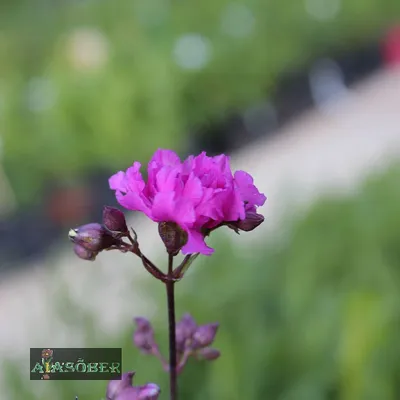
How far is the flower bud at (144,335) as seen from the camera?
340 millimetres

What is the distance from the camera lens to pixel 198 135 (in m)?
2.16

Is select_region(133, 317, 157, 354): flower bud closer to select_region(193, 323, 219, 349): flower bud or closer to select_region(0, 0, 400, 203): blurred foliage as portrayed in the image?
select_region(193, 323, 219, 349): flower bud

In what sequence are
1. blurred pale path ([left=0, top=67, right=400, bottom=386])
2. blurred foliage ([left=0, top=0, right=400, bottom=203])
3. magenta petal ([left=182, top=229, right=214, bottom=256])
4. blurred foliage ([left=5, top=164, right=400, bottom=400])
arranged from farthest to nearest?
1. blurred foliage ([left=0, top=0, right=400, bottom=203])
2. blurred pale path ([left=0, top=67, right=400, bottom=386])
3. blurred foliage ([left=5, top=164, right=400, bottom=400])
4. magenta petal ([left=182, top=229, right=214, bottom=256])

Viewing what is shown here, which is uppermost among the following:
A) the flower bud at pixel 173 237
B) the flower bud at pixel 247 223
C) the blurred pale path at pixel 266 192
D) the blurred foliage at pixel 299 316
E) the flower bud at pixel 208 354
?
the blurred pale path at pixel 266 192

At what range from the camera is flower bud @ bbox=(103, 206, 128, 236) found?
287mm

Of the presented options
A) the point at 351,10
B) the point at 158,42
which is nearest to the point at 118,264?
the point at 158,42

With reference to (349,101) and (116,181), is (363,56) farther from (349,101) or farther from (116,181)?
(116,181)

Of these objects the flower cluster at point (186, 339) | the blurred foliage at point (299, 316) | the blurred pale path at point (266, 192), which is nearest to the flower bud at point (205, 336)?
the flower cluster at point (186, 339)

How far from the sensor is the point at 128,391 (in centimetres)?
26

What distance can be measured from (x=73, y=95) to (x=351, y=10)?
5.40 ft

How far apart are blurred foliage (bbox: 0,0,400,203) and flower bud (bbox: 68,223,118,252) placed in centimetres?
157

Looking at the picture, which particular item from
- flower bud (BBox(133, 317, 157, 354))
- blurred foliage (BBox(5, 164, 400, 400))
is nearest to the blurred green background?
blurred foliage (BBox(5, 164, 400, 400))

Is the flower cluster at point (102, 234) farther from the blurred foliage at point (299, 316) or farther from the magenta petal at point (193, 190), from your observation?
the blurred foliage at point (299, 316)

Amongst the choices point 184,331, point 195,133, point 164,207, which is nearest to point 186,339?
point 184,331
